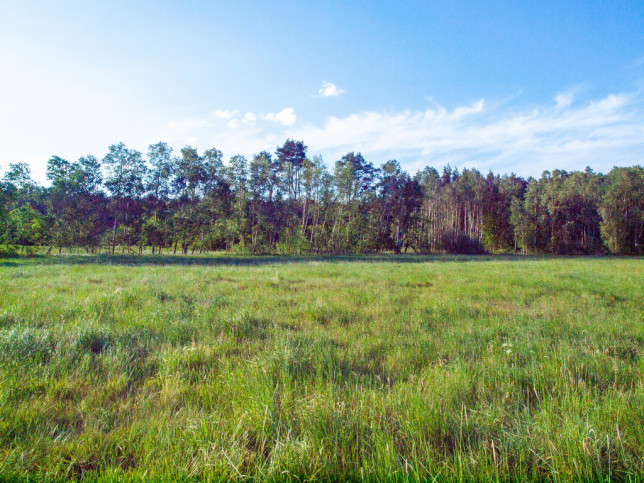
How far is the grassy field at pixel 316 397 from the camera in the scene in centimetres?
198

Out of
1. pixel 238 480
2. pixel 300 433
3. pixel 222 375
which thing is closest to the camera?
pixel 238 480

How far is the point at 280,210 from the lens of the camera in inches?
2149

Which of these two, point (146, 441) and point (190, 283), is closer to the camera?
point (146, 441)

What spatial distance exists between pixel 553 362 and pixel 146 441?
14.3 feet

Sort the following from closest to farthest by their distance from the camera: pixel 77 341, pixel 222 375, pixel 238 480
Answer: pixel 238 480 → pixel 222 375 → pixel 77 341

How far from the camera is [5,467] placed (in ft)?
6.19

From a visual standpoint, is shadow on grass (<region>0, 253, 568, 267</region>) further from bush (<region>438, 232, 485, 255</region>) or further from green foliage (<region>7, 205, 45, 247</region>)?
bush (<region>438, 232, 485, 255</region>)

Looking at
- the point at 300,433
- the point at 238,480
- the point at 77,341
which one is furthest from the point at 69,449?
the point at 77,341

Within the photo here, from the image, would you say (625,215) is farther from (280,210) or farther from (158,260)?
(158,260)

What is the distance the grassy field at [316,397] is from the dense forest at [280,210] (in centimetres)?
3760

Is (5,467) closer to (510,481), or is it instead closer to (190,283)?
(510,481)

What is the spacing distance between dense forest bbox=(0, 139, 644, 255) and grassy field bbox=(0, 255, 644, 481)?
3760 centimetres

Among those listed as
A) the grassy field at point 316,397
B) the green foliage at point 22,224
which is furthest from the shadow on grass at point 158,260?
the grassy field at point 316,397

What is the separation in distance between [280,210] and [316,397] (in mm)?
52851
